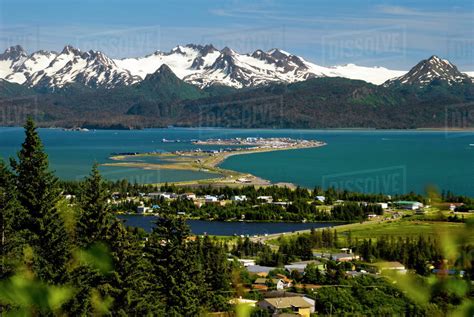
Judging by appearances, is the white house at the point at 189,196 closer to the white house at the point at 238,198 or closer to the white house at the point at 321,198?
the white house at the point at 238,198

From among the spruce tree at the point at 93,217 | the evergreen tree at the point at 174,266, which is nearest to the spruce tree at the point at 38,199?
the spruce tree at the point at 93,217

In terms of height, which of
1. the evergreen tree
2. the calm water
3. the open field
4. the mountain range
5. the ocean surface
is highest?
the mountain range

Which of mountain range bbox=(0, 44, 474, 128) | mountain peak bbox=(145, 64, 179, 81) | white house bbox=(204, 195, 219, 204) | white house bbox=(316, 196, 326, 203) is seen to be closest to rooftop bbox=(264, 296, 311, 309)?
white house bbox=(204, 195, 219, 204)

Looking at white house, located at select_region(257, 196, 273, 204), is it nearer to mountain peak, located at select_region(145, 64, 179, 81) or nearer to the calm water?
the calm water

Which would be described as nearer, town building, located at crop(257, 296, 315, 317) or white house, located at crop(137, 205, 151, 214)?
town building, located at crop(257, 296, 315, 317)

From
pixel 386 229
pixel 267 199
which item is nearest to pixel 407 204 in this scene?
pixel 386 229
